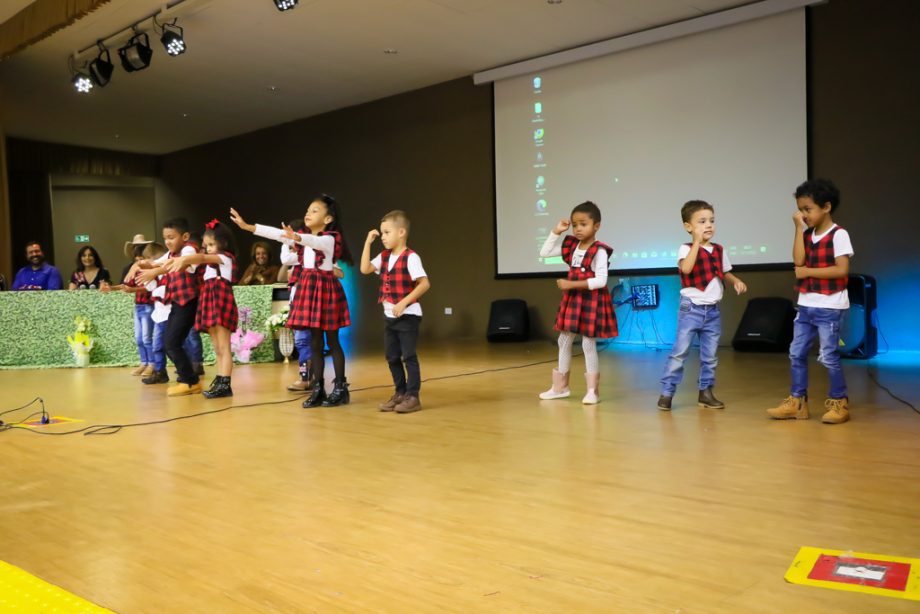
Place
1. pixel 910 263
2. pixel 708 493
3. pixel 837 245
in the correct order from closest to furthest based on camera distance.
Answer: pixel 708 493, pixel 837 245, pixel 910 263

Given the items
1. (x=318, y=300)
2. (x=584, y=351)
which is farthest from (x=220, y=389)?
(x=584, y=351)

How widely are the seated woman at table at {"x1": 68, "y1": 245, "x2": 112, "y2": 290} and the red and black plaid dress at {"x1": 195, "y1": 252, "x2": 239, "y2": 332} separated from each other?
11.4 ft

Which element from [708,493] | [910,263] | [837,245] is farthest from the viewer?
[910,263]

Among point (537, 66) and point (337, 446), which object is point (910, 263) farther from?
point (337, 446)

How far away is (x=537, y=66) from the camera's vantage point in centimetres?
864

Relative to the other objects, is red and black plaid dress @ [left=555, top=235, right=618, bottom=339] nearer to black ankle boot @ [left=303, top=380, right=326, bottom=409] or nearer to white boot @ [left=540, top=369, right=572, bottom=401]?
white boot @ [left=540, top=369, right=572, bottom=401]

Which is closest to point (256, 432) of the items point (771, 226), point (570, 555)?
point (570, 555)

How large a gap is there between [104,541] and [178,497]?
0.42 m

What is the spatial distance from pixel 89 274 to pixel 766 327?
6.64m

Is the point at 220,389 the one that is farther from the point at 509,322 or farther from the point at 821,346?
the point at 509,322

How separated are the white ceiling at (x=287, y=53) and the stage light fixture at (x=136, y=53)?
16cm

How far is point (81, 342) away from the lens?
716 cm

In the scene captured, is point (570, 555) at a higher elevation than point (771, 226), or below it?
below

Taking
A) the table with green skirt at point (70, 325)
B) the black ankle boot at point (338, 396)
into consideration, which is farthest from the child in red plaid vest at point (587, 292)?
the table with green skirt at point (70, 325)
